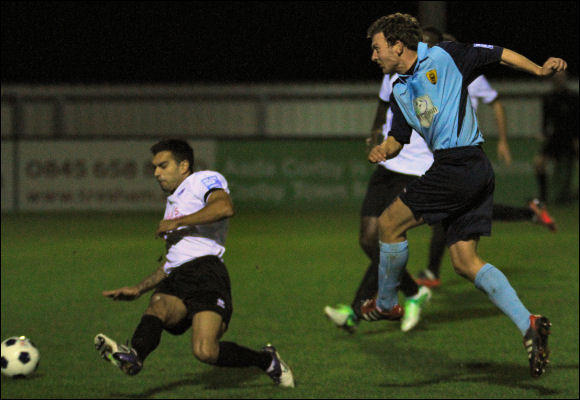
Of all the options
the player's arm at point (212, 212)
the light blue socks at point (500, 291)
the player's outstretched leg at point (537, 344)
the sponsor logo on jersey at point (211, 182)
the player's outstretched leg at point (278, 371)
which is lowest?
the player's outstretched leg at point (278, 371)

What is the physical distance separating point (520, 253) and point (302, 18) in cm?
2035

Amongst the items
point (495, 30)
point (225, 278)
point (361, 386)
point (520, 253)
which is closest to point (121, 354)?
point (225, 278)

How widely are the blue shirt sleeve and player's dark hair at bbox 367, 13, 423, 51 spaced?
12.6 inches

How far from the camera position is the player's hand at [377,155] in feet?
14.2

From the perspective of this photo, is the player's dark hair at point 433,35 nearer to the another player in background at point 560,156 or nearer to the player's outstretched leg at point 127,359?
the player's outstretched leg at point 127,359

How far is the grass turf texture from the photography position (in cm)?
687

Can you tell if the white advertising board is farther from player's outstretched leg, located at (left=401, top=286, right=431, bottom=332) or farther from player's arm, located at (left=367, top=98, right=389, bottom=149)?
player's arm, located at (left=367, top=98, right=389, bottom=149)

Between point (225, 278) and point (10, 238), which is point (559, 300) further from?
point (10, 238)

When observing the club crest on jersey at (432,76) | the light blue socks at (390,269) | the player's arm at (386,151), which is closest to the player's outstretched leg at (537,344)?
the light blue socks at (390,269)

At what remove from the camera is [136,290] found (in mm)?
5617

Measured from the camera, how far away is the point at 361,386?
682cm

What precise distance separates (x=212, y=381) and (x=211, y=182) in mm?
2126

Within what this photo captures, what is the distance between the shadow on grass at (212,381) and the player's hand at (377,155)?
9.26 feet

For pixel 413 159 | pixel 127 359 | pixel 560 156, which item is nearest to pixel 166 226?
pixel 127 359
